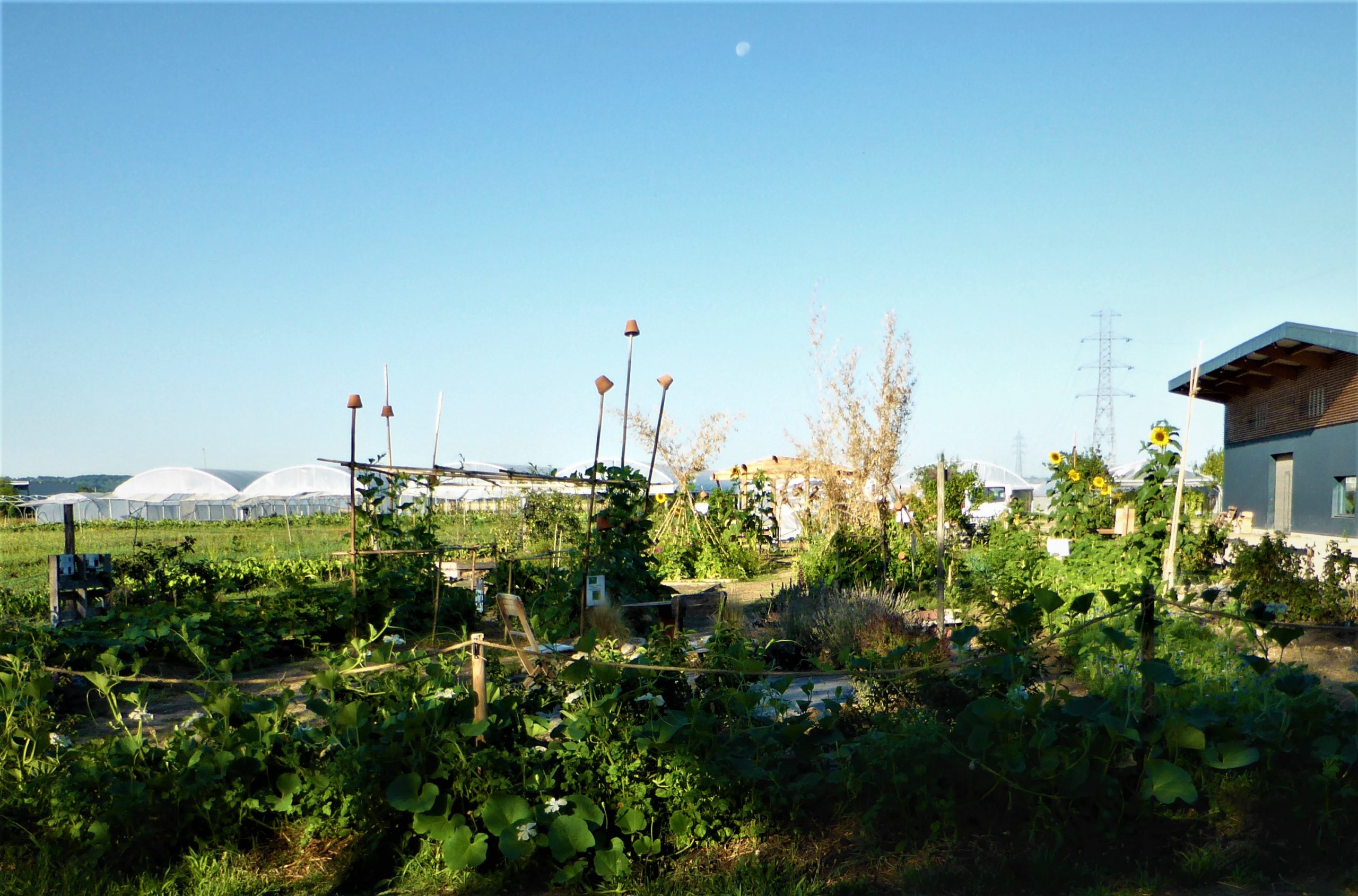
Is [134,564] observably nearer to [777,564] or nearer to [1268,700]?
[777,564]

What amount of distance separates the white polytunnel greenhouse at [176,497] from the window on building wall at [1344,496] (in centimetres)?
3044

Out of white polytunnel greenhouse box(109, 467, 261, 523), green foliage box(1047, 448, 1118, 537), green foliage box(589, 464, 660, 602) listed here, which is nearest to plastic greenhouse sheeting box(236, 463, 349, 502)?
white polytunnel greenhouse box(109, 467, 261, 523)

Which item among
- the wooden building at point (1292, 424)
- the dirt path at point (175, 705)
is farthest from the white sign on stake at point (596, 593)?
the wooden building at point (1292, 424)

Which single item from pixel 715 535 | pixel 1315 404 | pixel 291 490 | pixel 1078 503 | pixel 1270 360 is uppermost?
pixel 1270 360

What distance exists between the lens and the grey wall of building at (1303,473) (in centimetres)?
1603

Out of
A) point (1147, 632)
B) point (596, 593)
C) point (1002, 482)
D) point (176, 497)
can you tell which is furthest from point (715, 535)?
point (176, 497)

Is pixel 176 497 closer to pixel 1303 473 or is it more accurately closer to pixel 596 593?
pixel 596 593

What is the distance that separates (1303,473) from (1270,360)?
2226 millimetres

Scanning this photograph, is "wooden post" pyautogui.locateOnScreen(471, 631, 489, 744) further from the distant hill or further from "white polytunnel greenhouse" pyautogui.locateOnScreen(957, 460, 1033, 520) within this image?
the distant hill

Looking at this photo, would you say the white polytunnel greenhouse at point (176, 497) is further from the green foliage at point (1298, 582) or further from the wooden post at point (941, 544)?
the green foliage at point (1298, 582)

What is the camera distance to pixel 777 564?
13.3 metres

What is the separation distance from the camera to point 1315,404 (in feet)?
56.0

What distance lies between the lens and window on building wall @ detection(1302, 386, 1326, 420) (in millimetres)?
16781

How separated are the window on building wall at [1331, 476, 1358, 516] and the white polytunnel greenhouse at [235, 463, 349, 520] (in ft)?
87.2
